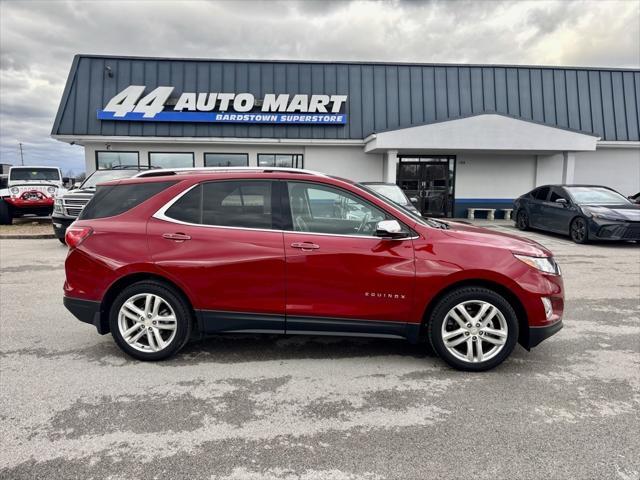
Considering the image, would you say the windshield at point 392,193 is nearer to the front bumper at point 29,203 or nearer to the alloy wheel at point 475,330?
the alloy wheel at point 475,330

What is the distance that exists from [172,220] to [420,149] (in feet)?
41.2

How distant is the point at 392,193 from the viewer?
995cm

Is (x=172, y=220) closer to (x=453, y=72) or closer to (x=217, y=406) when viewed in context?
(x=217, y=406)

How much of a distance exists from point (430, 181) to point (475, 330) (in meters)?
14.8

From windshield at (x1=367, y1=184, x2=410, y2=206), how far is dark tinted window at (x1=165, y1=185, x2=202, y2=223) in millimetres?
6256

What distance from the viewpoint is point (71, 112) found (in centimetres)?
1608

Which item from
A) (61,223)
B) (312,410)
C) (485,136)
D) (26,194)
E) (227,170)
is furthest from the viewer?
(26,194)

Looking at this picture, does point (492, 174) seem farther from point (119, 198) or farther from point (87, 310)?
point (87, 310)

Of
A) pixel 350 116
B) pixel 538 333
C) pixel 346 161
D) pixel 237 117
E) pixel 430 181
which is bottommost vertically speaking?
pixel 538 333

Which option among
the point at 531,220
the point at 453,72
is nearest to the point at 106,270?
the point at 531,220

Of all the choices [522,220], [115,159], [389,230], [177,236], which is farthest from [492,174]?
[177,236]

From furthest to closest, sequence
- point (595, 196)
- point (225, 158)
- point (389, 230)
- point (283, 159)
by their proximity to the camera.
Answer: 1. point (283, 159)
2. point (225, 158)
3. point (595, 196)
4. point (389, 230)

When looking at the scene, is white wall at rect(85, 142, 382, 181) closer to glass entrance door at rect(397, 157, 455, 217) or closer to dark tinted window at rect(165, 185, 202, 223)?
glass entrance door at rect(397, 157, 455, 217)

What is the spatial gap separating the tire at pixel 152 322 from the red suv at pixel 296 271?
0.01 metres
